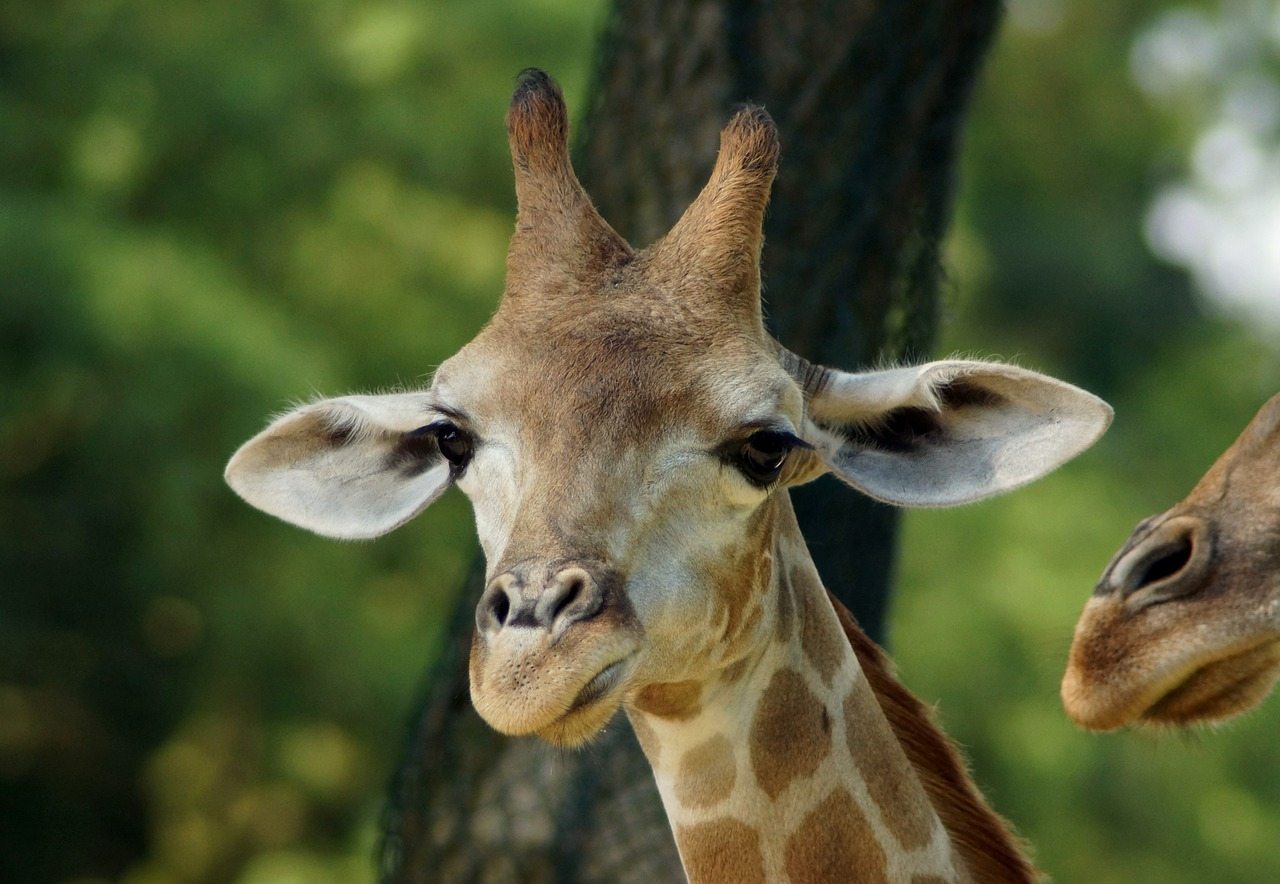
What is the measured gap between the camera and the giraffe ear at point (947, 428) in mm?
3518

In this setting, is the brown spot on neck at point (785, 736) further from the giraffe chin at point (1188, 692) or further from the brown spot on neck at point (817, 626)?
the giraffe chin at point (1188, 692)

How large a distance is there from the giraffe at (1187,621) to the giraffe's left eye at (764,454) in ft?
2.40

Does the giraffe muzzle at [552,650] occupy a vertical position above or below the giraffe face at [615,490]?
below

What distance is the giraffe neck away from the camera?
3.58m

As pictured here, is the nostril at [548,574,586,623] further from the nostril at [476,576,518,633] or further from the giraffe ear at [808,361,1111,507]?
the giraffe ear at [808,361,1111,507]

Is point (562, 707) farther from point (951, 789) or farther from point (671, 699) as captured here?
point (951, 789)

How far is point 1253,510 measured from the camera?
356 cm

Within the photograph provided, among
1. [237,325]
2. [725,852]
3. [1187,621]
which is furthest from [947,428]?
[237,325]

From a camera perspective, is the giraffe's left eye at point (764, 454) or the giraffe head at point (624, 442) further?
the giraffe's left eye at point (764, 454)

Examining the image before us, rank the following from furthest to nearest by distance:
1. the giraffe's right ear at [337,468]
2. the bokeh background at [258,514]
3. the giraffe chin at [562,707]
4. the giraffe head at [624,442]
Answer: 1. the bokeh background at [258,514]
2. the giraffe's right ear at [337,468]
3. the giraffe head at [624,442]
4. the giraffe chin at [562,707]

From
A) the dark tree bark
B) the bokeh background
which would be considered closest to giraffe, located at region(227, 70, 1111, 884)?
the dark tree bark

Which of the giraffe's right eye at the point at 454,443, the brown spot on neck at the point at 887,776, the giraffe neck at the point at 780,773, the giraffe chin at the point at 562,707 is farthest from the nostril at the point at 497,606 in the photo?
the brown spot on neck at the point at 887,776

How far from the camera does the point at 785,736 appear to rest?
3613 millimetres

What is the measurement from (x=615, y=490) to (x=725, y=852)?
90cm
